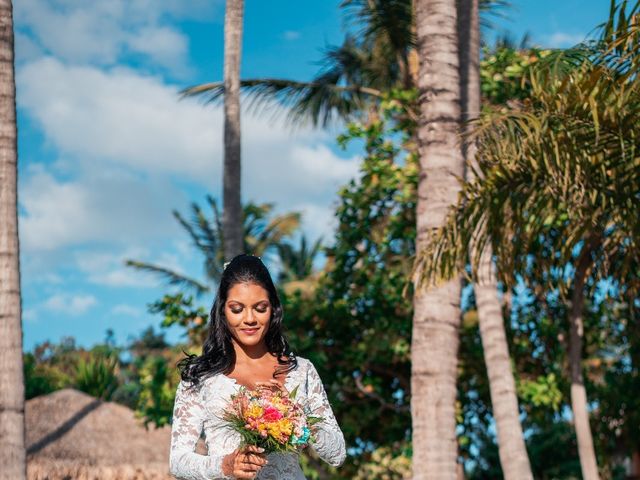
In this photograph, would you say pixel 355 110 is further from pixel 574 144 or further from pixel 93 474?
pixel 574 144

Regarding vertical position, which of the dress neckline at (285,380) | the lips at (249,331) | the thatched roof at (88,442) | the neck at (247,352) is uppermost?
the thatched roof at (88,442)

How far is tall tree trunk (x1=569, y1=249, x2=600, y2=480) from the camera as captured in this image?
1276cm

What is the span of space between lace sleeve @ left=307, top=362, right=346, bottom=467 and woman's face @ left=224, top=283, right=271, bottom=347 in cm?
29

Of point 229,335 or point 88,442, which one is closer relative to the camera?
point 229,335

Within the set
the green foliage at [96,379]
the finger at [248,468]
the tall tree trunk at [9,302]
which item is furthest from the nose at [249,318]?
the green foliage at [96,379]

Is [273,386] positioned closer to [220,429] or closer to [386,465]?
[220,429]

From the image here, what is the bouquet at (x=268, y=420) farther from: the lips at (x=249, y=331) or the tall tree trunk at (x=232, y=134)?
the tall tree trunk at (x=232, y=134)

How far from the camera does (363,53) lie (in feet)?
58.2

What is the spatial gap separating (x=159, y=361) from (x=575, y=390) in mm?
6429

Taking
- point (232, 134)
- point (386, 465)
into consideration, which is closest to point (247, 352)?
point (232, 134)

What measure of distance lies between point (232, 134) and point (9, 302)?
550 cm

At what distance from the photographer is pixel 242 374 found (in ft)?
11.9

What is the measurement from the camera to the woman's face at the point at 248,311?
3.54 metres

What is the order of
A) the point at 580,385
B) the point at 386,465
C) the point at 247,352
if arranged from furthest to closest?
the point at 386,465
the point at 580,385
the point at 247,352
